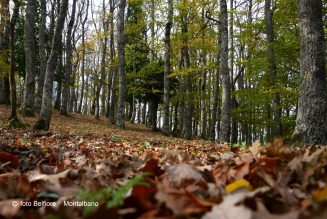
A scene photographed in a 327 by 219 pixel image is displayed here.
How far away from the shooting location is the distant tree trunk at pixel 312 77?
19.2 ft

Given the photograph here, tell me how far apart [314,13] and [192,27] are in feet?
49.4

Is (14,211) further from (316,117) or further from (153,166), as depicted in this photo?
(316,117)

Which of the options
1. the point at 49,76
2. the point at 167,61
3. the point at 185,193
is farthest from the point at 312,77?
the point at 167,61

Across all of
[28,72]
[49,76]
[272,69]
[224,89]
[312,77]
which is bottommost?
[312,77]

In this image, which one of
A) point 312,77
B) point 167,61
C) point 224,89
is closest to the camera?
point 312,77

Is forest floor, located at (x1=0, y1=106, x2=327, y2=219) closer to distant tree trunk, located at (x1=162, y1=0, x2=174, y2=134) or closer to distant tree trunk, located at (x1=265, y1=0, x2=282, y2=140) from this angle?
distant tree trunk, located at (x1=265, y1=0, x2=282, y2=140)

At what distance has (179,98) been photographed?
76.7 ft

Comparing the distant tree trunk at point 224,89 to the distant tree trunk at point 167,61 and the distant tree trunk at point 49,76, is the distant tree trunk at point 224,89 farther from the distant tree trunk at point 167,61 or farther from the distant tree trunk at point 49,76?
the distant tree trunk at point 49,76

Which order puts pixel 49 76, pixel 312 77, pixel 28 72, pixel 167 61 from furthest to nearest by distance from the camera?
1. pixel 167 61
2. pixel 28 72
3. pixel 49 76
4. pixel 312 77

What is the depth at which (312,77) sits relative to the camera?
19.8ft

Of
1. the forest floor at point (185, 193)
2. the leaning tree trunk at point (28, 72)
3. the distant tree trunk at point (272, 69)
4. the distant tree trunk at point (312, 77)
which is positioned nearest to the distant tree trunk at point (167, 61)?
the distant tree trunk at point (272, 69)

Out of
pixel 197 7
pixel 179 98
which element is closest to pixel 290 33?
pixel 197 7

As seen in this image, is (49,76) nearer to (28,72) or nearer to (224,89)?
(224,89)

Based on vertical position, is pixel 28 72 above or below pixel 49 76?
above
